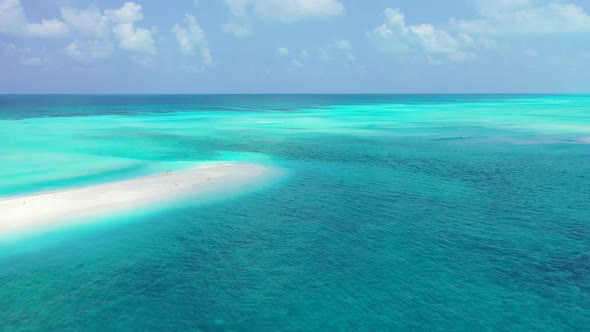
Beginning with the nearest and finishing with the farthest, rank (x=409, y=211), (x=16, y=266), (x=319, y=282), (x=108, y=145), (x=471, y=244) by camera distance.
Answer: (x=319, y=282) < (x=16, y=266) < (x=471, y=244) < (x=409, y=211) < (x=108, y=145)

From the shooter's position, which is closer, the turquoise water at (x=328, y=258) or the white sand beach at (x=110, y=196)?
the turquoise water at (x=328, y=258)

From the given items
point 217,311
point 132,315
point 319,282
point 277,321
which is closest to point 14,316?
point 132,315

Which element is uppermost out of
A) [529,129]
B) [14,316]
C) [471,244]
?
[529,129]

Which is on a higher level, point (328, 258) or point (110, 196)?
point (110, 196)

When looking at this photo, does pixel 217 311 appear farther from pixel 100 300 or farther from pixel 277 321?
pixel 100 300

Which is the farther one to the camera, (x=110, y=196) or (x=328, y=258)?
(x=110, y=196)

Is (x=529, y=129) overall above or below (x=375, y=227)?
above

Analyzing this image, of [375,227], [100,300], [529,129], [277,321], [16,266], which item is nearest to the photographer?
[277,321]

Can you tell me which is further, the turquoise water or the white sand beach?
the white sand beach
